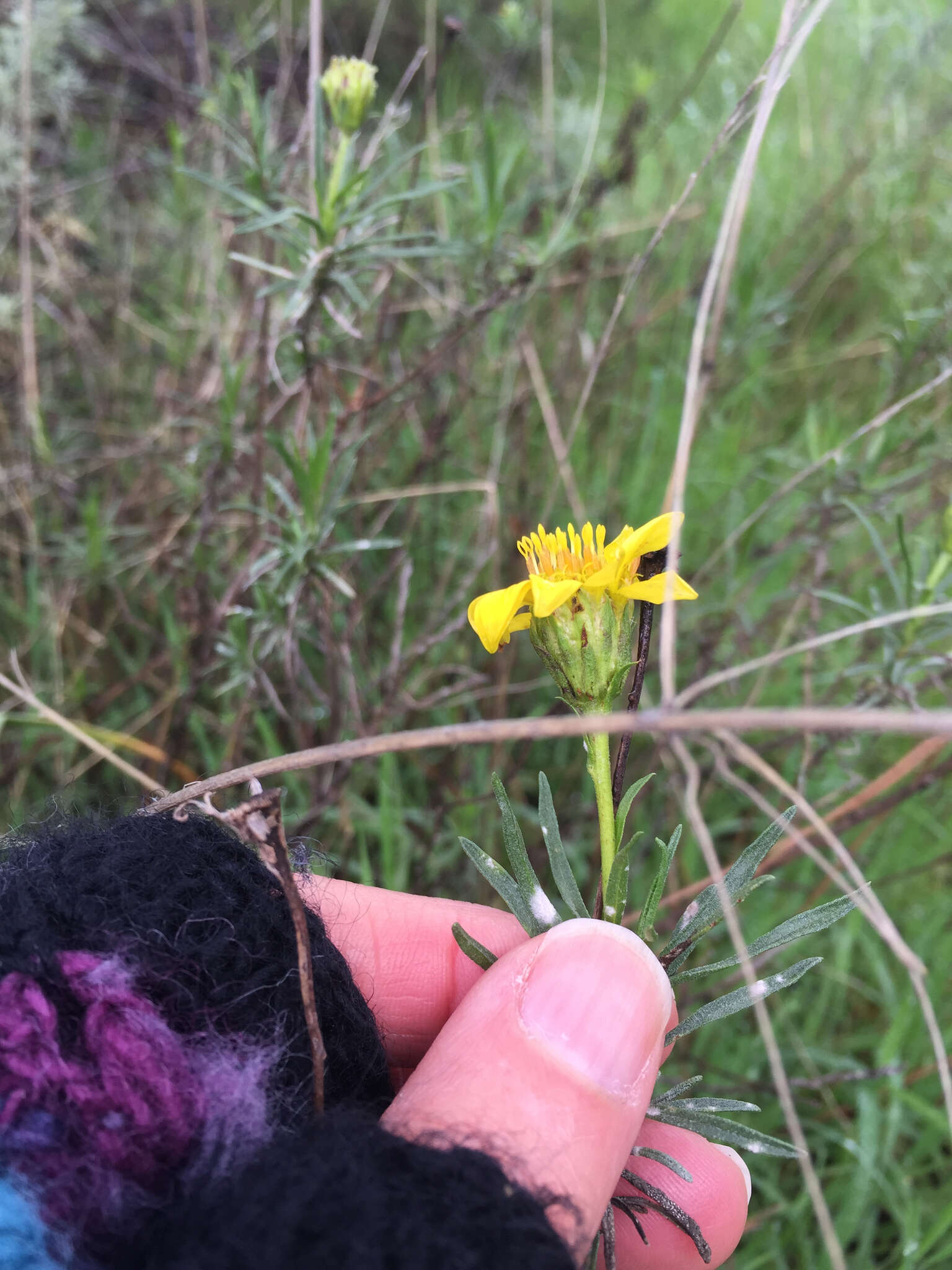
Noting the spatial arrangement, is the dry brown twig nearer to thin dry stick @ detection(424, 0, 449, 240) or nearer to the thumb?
the thumb

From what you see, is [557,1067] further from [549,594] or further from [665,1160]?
[549,594]

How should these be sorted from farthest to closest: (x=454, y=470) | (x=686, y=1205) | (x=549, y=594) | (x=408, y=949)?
(x=454, y=470)
(x=408, y=949)
(x=686, y=1205)
(x=549, y=594)

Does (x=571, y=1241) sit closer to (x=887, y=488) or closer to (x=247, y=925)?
(x=247, y=925)

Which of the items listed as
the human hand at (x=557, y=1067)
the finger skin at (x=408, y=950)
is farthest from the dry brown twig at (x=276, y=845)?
the finger skin at (x=408, y=950)

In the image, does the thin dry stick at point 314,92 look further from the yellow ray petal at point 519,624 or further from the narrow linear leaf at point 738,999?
the narrow linear leaf at point 738,999

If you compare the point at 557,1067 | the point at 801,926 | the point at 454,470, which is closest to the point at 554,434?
the point at 454,470

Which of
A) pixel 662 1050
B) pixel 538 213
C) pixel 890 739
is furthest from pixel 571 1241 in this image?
pixel 538 213

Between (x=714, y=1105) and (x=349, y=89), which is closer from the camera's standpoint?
(x=714, y=1105)
